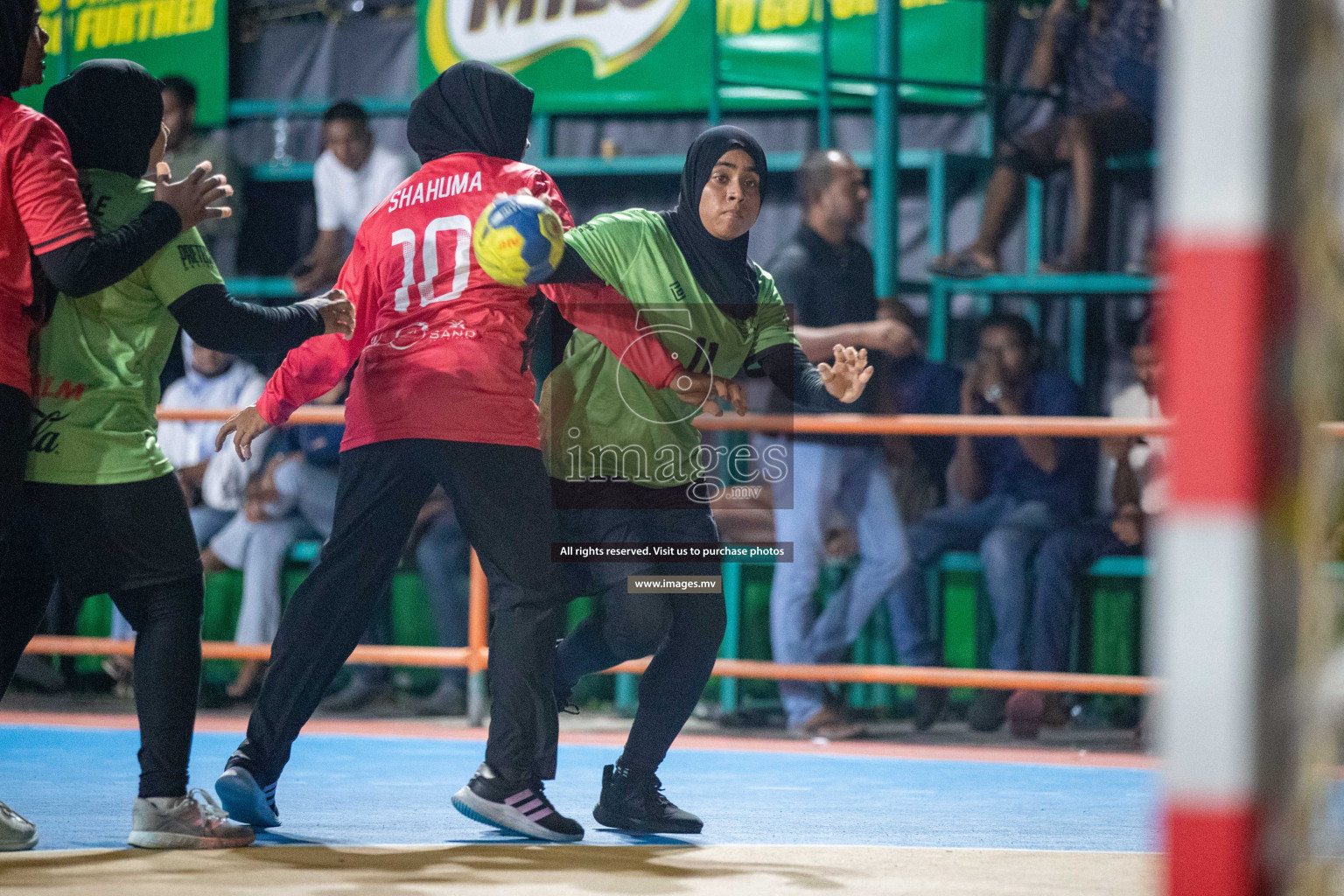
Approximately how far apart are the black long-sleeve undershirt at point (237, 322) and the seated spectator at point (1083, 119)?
4160 mm

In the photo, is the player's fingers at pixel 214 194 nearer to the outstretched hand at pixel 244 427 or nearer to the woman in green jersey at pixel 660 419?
the outstretched hand at pixel 244 427

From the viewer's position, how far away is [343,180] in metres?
8.12

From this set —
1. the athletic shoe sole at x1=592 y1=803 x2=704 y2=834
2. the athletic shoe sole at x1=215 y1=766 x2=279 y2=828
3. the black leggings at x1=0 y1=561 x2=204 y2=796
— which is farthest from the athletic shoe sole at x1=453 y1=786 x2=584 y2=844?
the black leggings at x1=0 y1=561 x2=204 y2=796

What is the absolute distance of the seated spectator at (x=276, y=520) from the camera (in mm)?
7043

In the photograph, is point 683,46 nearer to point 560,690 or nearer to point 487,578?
point 560,690

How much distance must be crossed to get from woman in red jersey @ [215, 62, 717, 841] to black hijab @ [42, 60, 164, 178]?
1.88 ft

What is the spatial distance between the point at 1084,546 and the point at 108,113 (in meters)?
4.32

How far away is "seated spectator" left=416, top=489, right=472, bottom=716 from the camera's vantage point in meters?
6.92

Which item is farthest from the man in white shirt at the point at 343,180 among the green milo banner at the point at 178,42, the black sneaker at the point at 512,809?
the black sneaker at the point at 512,809

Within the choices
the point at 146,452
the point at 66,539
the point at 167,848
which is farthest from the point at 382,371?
the point at 167,848

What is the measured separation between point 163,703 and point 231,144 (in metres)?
6.28

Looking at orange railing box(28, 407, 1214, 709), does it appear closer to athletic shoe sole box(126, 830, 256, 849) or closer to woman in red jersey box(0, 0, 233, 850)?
athletic shoe sole box(126, 830, 256, 849)

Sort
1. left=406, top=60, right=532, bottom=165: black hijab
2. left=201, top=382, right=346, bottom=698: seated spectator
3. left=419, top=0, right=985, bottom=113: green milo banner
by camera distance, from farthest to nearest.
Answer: left=419, top=0, right=985, bottom=113: green milo banner < left=201, top=382, right=346, bottom=698: seated spectator < left=406, top=60, right=532, bottom=165: black hijab

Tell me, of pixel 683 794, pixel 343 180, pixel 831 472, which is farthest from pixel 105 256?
pixel 343 180
